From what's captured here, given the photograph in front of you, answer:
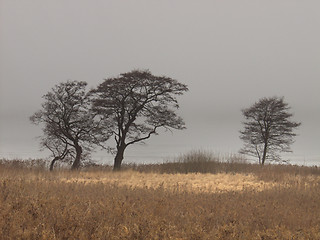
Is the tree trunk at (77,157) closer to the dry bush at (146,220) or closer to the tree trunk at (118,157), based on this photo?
the tree trunk at (118,157)

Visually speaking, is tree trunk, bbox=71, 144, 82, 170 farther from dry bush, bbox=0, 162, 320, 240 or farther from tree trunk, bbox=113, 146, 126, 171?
dry bush, bbox=0, 162, 320, 240

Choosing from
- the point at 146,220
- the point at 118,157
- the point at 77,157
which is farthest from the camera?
the point at 118,157

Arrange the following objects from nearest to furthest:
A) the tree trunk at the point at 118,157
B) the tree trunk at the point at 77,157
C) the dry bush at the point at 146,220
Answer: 1. the dry bush at the point at 146,220
2. the tree trunk at the point at 77,157
3. the tree trunk at the point at 118,157

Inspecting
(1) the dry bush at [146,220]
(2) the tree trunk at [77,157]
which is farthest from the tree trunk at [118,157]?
(1) the dry bush at [146,220]

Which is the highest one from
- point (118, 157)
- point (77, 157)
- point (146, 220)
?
point (118, 157)

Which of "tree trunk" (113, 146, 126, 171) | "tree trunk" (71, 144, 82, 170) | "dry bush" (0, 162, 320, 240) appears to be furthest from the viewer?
"tree trunk" (113, 146, 126, 171)

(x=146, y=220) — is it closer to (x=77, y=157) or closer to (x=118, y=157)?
(x=118, y=157)

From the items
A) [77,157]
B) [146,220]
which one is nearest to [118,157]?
[77,157]

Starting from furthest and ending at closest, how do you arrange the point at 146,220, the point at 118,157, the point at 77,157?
the point at 118,157 → the point at 77,157 → the point at 146,220

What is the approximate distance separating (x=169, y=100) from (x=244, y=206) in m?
17.4

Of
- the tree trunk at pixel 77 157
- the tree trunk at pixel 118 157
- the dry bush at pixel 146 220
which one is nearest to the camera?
the dry bush at pixel 146 220

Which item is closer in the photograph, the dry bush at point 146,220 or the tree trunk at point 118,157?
the dry bush at point 146,220

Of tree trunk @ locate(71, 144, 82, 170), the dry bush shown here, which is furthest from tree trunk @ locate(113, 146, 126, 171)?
the dry bush

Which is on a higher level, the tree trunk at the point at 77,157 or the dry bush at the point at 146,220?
the tree trunk at the point at 77,157
